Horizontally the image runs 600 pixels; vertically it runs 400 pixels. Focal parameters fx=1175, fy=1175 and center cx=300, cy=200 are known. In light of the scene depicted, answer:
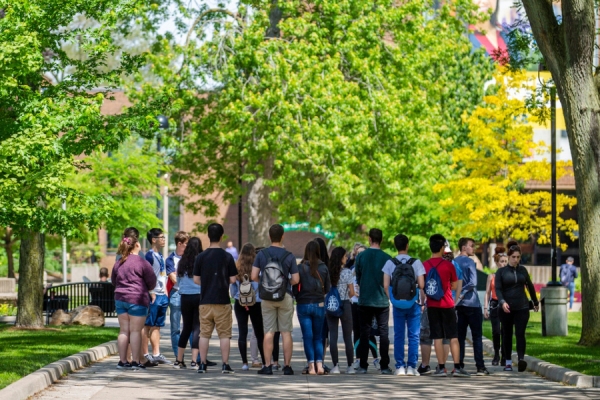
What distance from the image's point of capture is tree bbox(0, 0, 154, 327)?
19391 millimetres

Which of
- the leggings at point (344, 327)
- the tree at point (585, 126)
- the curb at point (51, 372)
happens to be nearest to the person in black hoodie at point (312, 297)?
the leggings at point (344, 327)

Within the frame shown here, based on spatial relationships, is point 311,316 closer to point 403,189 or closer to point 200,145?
point 200,145

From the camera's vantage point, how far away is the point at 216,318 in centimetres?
1535

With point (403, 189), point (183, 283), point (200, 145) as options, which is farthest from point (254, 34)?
point (183, 283)

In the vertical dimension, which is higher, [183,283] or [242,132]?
[242,132]

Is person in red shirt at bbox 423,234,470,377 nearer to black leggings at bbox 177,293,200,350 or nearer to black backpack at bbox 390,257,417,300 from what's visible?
black backpack at bbox 390,257,417,300

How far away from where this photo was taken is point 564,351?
18.4 metres

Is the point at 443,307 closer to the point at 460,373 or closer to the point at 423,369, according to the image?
the point at 460,373

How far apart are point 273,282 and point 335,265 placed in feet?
3.60

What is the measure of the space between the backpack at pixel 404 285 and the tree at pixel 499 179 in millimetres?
32403

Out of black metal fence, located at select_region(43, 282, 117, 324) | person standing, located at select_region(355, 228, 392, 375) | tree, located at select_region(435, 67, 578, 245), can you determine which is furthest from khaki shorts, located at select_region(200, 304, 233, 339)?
tree, located at select_region(435, 67, 578, 245)

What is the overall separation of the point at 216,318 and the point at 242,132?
1939 centimetres

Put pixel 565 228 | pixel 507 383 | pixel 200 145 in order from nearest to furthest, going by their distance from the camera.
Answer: pixel 507 383 → pixel 200 145 → pixel 565 228

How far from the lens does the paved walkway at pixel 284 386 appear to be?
13.0m
